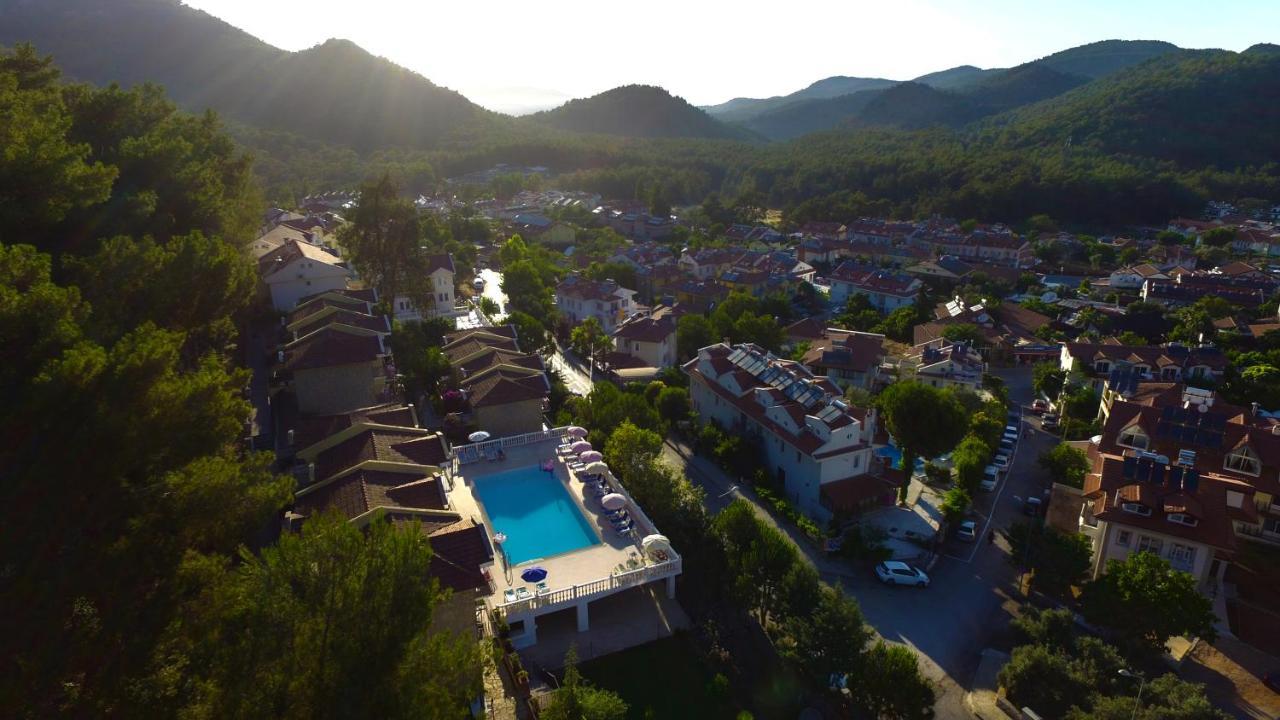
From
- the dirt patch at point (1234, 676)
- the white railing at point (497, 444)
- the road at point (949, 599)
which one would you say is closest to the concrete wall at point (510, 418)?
the white railing at point (497, 444)

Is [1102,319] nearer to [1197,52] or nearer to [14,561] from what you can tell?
[14,561]

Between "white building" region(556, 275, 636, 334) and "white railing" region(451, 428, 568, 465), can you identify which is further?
"white building" region(556, 275, 636, 334)

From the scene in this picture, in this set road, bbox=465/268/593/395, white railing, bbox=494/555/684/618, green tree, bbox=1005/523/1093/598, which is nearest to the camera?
white railing, bbox=494/555/684/618

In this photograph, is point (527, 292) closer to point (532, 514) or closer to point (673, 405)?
point (673, 405)

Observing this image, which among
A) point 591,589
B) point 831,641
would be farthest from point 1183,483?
point 591,589

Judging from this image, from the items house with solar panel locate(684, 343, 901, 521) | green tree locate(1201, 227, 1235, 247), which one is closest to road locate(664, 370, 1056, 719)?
house with solar panel locate(684, 343, 901, 521)

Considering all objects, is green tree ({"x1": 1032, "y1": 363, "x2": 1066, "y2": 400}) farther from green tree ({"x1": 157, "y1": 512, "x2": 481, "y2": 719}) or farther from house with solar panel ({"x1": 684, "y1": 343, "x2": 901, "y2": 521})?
green tree ({"x1": 157, "y1": 512, "x2": 481, "y2": 719})
